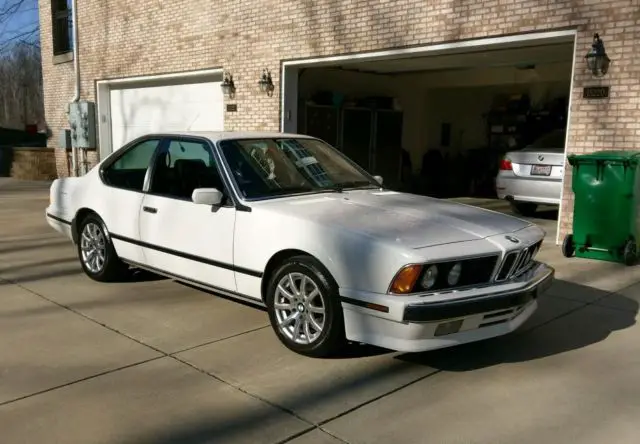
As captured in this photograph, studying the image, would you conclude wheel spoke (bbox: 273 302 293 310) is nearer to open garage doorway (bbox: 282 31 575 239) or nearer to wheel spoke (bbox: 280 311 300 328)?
wheel spoke (bbox: 280 311 300 328)

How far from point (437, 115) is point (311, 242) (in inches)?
539

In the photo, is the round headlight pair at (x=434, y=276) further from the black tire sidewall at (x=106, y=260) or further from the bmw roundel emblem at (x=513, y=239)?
the black tire sidewall at (x=106, y=260)

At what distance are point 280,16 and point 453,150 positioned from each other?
26.6ft

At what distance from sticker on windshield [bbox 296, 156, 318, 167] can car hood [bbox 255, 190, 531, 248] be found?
0.47m

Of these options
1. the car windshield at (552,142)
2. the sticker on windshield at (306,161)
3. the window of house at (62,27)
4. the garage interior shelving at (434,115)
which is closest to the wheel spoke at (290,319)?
the sticker on windshield at (306,161)

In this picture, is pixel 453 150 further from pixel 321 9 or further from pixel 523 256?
pixel 523 256

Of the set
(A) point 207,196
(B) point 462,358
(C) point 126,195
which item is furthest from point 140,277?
(B) point 462,358

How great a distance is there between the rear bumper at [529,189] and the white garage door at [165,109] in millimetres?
5659

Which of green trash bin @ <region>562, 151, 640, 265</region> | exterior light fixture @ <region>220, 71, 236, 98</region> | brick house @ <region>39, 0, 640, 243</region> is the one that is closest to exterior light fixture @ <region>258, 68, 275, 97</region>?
brick house @ <region>39, 0, 640, 243</region>

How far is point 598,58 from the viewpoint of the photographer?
277 inches

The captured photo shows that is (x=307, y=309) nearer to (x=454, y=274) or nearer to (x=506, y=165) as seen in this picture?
(x=454, y=274)

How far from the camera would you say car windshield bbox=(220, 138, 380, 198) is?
453cm

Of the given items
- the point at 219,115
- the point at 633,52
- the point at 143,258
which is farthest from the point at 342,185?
the point at 219,115

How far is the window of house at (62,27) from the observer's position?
15891mm
